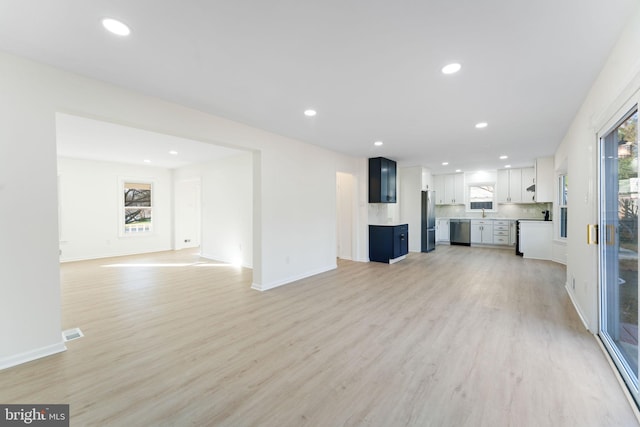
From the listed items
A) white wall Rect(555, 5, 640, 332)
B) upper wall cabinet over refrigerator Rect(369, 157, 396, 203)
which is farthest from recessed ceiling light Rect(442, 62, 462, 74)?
upper wall cabinet over refrigerator Rect(369, 157, 396, 203)

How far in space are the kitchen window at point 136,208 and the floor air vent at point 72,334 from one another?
540cm

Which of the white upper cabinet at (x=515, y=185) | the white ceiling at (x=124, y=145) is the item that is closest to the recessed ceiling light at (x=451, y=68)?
the white ceiling at (x=124, y=145)

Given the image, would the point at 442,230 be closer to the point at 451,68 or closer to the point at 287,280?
the point at 287,280

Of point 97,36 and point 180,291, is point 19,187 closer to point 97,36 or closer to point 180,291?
point 97,36

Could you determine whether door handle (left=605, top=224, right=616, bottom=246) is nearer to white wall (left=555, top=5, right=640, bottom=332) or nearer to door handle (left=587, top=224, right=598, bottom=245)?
door handle (left=587, top=224, right=598, bottom=245)

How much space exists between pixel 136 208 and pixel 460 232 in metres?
10.3

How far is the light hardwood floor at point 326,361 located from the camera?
1.69 m

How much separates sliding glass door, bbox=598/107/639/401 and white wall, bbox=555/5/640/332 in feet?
0.31

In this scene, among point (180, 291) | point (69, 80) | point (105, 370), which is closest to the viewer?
point (105, 370)

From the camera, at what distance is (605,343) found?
95.6 inches

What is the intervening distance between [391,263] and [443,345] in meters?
3.77

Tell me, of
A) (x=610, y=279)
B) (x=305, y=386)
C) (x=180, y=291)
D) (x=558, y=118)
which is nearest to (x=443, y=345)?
(x=305, y=386)

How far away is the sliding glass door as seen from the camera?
1.92 meters

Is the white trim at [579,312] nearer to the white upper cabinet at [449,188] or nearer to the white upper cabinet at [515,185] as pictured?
the white upper cabinet at [515,185]
